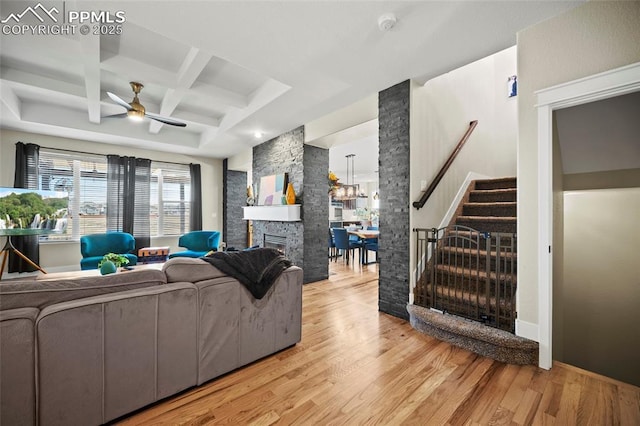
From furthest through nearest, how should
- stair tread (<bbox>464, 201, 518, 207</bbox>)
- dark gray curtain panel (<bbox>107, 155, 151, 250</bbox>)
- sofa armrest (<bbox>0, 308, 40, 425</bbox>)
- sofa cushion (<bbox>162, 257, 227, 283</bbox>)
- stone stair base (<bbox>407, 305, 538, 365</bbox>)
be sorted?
dark gray curtain panel (<bbox>107, 155, 151, 250</bbox>)
stair tread (<bbox>464, 201, 518, 207</bbox>)
stone stair base (<bbox>407, 305, 538, 365</bbox>)
sofa cushion (<bbox>162, 257, 227, 283</bbox>)
sofa armrest (<bbox>0, 308, 40, 425</bbox>)

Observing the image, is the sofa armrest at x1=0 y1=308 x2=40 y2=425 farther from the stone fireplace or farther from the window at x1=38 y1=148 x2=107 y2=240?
the window at x1=38 y1=148 x2=107 y2=240

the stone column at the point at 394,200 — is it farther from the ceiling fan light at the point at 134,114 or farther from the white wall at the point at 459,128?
the ceiling fan light at the point at 134,114

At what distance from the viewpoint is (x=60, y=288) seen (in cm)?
148

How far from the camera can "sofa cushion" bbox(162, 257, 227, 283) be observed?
1853 mm

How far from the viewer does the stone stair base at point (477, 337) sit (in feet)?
7.20

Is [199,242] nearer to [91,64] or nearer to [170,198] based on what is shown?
[170,198]

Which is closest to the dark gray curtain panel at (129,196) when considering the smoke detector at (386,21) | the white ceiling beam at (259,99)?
the white ceiling beam at (259,99)

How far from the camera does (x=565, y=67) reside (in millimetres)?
2109

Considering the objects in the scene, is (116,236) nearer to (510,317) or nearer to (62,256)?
(62,256)

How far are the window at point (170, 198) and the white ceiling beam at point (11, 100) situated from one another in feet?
7.72

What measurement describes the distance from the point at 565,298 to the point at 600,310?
0.31 metres

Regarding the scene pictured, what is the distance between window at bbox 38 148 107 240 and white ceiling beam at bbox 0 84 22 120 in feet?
3.97

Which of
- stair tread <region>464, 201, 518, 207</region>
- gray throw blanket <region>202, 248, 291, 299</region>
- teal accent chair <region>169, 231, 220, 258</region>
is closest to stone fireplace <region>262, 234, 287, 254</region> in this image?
teal accent chair <region>169, 231, 220, 258</region>

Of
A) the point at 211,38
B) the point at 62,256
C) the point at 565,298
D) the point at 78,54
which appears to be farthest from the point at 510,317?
the point at 62,256
